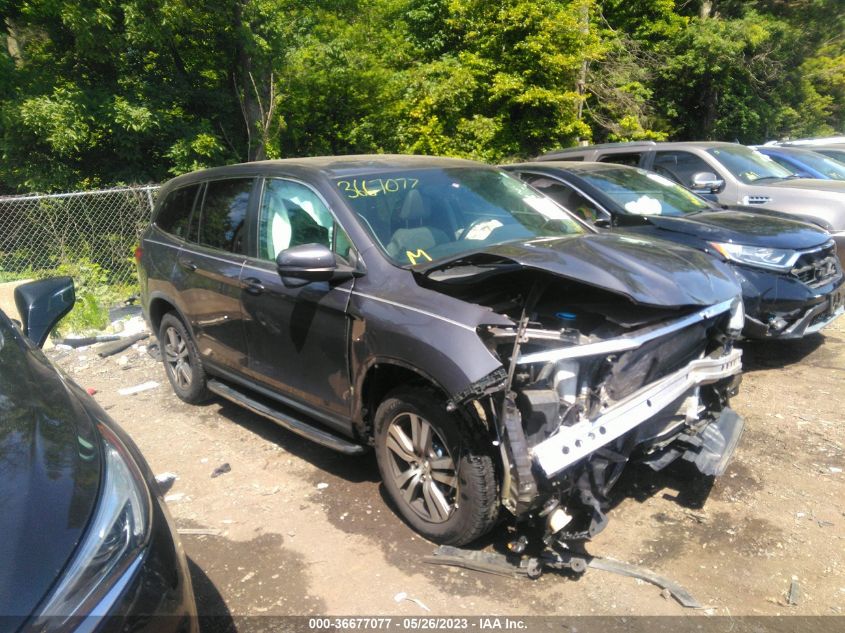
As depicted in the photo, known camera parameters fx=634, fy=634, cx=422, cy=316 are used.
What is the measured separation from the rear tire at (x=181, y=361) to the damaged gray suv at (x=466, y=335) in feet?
2.02

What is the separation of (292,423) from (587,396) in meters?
1.93

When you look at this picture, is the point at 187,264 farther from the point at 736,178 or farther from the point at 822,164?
the point at 822,164

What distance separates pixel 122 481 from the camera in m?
2.02

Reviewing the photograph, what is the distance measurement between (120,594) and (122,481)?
17.4 inches

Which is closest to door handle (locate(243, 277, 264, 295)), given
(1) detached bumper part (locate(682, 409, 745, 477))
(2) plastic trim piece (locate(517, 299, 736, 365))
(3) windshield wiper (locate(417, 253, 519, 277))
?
(3) windshield wiper (locate(417, 253, 519, 277))

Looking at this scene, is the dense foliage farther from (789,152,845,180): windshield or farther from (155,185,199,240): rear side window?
(155,185,199,240): rear side window

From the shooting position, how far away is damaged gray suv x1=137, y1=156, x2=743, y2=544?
279 centimetres

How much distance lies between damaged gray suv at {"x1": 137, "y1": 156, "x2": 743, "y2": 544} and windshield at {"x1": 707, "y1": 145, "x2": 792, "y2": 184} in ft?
16.6

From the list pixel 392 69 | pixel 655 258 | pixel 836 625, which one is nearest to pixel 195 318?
pixel 655 258

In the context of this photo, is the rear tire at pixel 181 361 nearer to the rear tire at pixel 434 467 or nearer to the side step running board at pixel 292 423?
the side step running board at pixel 292 423

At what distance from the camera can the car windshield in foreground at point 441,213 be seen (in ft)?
11.7

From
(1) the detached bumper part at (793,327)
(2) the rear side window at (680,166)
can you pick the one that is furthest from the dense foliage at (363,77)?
(1) the detached bumper part at (793,327)

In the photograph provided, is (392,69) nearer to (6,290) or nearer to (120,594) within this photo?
(6,290)

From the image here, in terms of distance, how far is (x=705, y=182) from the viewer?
746cm
